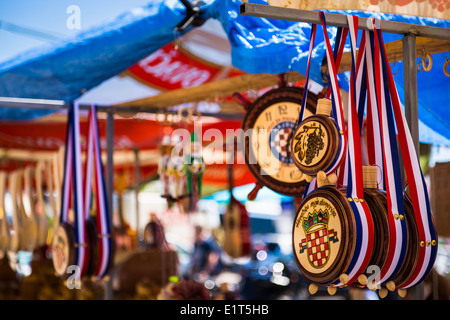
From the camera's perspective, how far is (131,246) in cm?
459

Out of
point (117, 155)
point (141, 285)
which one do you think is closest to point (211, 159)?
point (141, 285)

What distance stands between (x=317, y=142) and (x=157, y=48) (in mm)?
1158

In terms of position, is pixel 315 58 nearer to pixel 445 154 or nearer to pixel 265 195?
pixel 445 154

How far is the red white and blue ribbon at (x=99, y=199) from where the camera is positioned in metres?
2.57

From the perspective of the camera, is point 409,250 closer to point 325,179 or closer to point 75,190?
point 325,179

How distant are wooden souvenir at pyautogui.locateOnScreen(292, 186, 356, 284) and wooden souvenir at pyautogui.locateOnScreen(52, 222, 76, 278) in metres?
1.42

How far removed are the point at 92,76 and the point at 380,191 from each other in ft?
5.11

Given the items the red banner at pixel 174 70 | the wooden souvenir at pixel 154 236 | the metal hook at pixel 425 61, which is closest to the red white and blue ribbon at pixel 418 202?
the metal hook at pixel 425 61

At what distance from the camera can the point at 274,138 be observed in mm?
2033

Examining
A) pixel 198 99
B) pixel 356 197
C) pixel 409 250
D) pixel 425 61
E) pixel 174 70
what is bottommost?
pixel 409 250

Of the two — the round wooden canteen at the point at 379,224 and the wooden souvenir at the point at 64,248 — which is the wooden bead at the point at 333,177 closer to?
the round wooden canteen at the point at 379,224

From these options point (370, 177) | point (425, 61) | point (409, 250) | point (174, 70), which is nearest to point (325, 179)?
point (370, 177)

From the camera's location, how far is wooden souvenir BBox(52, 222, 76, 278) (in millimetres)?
2488

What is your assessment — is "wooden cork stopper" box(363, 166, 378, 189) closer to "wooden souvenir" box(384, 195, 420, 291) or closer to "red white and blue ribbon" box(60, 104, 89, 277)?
"wooden souvenir" box(384, 195, 420, 291)
